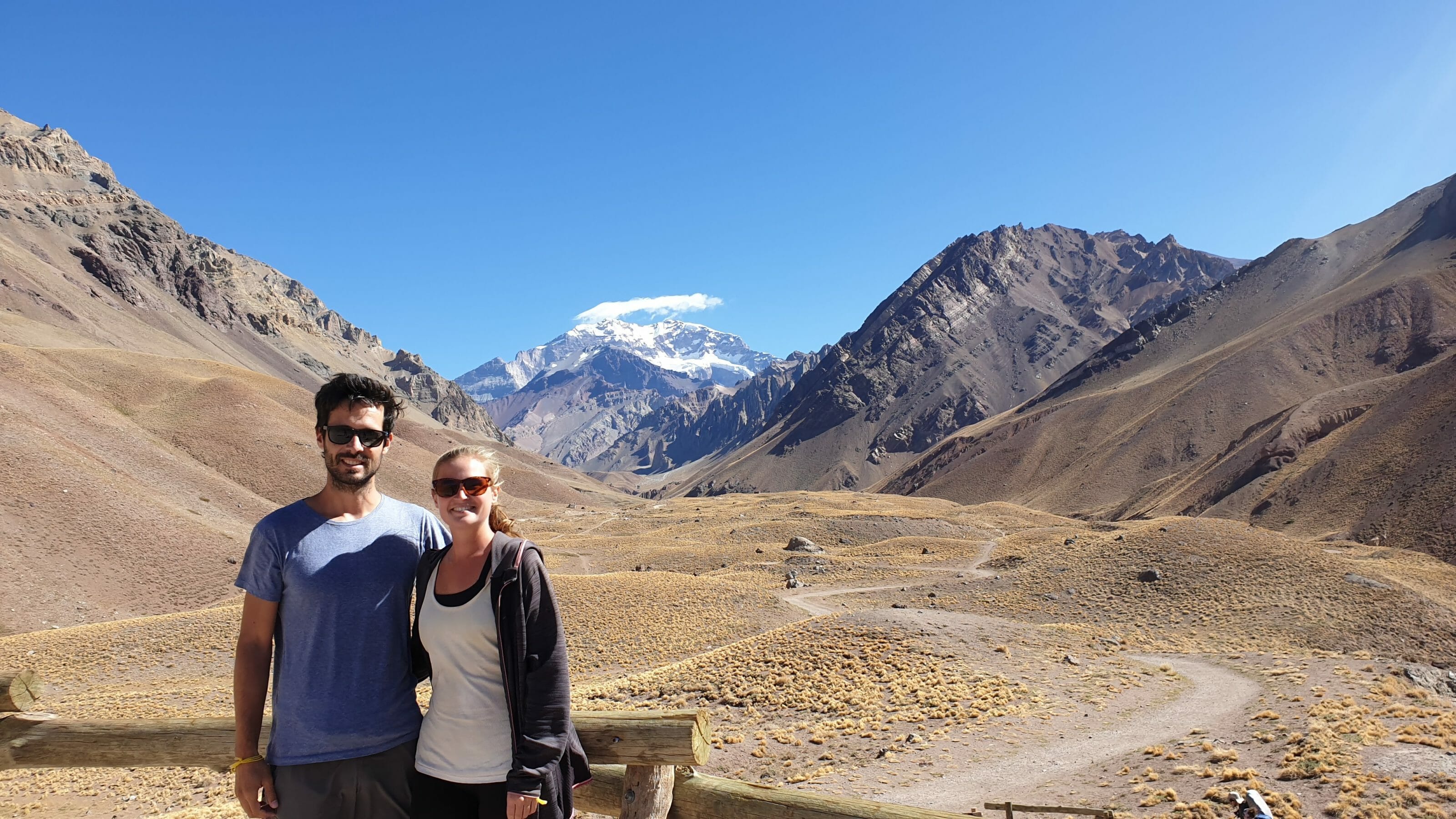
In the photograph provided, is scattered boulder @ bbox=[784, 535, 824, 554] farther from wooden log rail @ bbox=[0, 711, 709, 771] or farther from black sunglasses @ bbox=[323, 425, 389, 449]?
black sunglasses @ bbox=[323, 425, 389, 449]

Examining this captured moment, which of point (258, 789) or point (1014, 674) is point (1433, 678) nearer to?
point (1014, 674)

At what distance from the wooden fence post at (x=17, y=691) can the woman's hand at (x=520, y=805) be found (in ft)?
13.0

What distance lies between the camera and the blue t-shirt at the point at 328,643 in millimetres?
3990

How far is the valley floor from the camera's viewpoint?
1218cm

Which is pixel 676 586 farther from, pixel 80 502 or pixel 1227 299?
pixel 1227 299

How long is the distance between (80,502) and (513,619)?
173 ft

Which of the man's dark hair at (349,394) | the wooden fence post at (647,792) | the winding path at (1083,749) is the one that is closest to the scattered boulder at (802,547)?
the winding path at (1083,749)

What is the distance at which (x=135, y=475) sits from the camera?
51.4 metres

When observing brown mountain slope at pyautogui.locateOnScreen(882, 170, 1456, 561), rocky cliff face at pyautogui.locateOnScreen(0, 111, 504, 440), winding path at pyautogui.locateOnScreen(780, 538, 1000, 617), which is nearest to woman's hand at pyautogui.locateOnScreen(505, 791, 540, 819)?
winding path at pyautogui.locateOnScreen(780, 538, 1000, 617)

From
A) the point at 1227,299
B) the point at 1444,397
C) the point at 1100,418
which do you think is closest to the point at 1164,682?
the point at 1444,397

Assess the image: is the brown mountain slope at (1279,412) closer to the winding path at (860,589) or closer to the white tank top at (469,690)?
the winding path at (860,589)

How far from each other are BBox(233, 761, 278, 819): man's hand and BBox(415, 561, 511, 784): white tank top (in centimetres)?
111

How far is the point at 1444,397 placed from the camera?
62.4m

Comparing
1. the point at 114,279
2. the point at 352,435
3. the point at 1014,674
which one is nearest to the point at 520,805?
the point at 352,435
